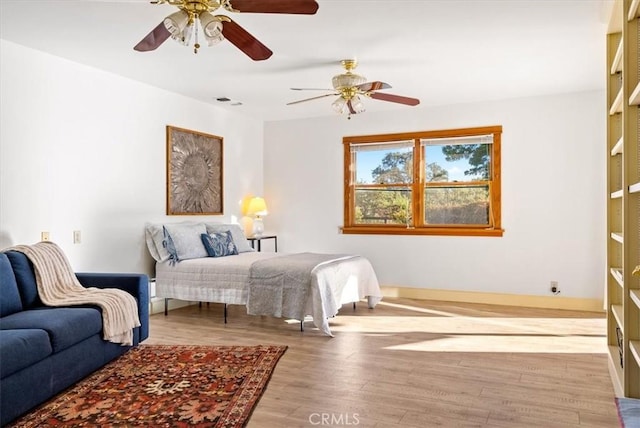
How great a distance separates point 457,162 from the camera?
6.35m

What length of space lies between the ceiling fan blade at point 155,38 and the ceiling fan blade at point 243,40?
0.34 metres

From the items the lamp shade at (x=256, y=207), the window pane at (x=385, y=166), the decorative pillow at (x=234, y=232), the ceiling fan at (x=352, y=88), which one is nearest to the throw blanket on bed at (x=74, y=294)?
the decorative pillow at (x=234, y=232)

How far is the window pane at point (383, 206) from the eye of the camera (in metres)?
6.66

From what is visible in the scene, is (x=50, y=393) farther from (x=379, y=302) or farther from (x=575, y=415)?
(x=379, y=302)

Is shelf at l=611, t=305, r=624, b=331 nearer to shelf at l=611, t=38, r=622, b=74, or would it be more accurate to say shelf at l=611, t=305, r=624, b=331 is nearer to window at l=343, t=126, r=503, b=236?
shelf at l=611, t=38, r=622, b=74

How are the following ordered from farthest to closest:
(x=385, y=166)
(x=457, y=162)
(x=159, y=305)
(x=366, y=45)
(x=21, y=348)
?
(x=385, y=166) < (x=457, y=162) < (x=159, y=305) < (x=366, y=45) < (x=21, y=348)

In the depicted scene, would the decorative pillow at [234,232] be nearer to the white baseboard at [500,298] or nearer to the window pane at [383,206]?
the window pane at [383,206]

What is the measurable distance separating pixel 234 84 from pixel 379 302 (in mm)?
3065

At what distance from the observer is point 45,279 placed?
3.55 m

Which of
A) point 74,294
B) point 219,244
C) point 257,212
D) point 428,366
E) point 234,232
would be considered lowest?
point 428,366

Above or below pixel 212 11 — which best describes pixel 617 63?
below

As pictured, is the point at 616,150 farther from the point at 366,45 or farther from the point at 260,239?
the point at 260,239

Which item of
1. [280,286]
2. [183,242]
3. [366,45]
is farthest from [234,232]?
[366,45]

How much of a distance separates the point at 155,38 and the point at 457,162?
4.34 metres
